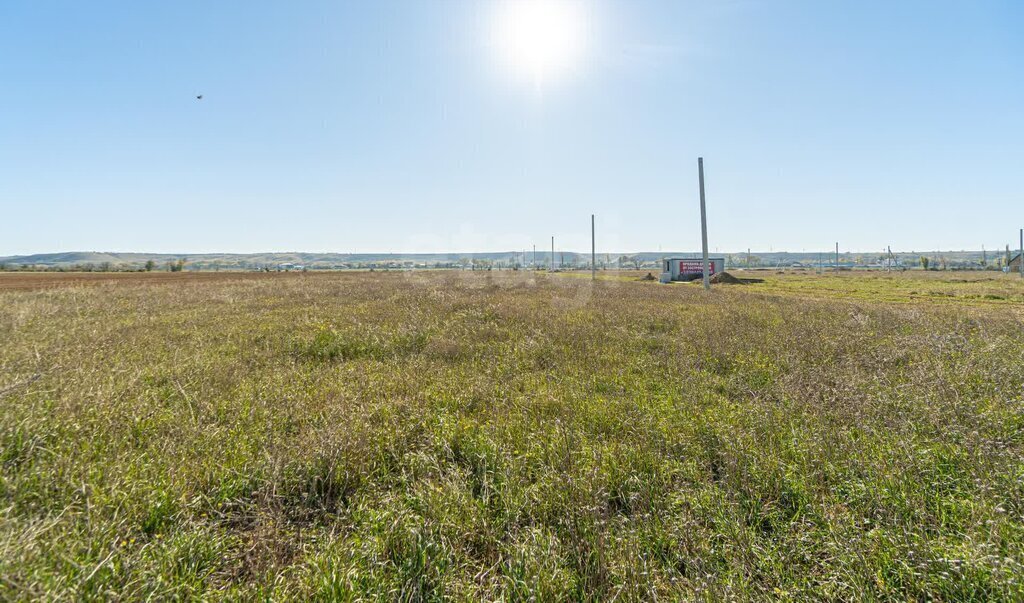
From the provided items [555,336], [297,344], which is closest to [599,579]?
[555,336]

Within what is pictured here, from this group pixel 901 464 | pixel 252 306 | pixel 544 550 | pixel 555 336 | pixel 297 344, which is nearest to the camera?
pixel 544 550

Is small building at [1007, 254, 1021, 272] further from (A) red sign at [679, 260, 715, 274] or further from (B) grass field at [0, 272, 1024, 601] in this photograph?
(B) grass field at [0, 272, 1024, 601]

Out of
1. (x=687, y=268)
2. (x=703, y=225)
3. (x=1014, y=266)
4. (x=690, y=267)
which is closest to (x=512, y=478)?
(x=703, y=225)

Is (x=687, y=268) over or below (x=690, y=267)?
below

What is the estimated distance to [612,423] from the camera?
15.3 feet

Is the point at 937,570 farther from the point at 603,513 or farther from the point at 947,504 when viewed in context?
the point at 603,513

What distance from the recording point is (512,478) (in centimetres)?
349

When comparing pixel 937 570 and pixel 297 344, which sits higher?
pixel 297 344

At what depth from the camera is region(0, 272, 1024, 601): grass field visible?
2.42 m

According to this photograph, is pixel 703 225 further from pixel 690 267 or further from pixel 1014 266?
pixel 1014 266

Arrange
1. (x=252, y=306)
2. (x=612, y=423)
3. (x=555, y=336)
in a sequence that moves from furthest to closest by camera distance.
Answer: (x=252, y=306)
(x=555, y=336)
(x=612, y=423)

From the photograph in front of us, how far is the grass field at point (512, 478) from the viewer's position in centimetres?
242

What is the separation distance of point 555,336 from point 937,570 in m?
7.42

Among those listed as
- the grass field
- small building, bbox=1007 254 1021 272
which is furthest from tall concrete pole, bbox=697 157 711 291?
small building, bbox=1007 254 1021 272
